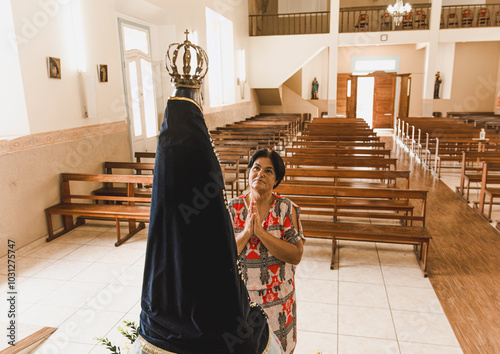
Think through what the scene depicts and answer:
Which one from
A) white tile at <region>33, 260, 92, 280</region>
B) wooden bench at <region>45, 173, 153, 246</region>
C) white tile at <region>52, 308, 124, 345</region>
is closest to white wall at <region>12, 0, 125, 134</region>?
wooden bench at <region>45, 173, 153, 246</region>

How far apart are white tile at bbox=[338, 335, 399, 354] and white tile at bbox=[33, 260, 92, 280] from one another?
281 cm

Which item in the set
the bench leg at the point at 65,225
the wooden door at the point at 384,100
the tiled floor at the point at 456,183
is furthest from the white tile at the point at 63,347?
the wooden door at the point at 384,100

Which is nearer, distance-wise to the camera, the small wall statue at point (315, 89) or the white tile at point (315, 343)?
the white tile at point (315, 343)

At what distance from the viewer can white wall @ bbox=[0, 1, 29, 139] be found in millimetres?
4496

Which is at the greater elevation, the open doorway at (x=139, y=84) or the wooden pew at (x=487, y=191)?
the open doorway at (x=139, y=84)

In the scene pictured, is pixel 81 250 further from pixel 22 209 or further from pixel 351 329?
pixel 351 329

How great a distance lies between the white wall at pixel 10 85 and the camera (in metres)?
4.50

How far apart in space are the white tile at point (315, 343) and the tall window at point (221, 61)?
10940 millimetres

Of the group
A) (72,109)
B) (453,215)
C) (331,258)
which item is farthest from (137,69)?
(453,215)

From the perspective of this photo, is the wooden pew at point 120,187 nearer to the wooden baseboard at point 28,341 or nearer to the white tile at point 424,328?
the wooden baseboard at point 28,341

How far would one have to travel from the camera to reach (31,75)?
188 inches

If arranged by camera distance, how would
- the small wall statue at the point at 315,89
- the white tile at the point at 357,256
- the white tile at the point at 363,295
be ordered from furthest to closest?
1. the small wall statue at the point at 315,89
2. the white tile at the point at 357,256
3. the white tile at the point at 363,295

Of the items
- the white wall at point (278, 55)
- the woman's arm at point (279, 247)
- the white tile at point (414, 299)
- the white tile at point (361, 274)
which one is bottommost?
the white tile at point (414, 299)

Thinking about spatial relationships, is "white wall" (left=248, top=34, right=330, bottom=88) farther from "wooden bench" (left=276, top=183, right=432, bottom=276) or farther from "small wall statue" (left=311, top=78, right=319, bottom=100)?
"wooden bench" (left=276, top=183, right=432, bottom=276)
